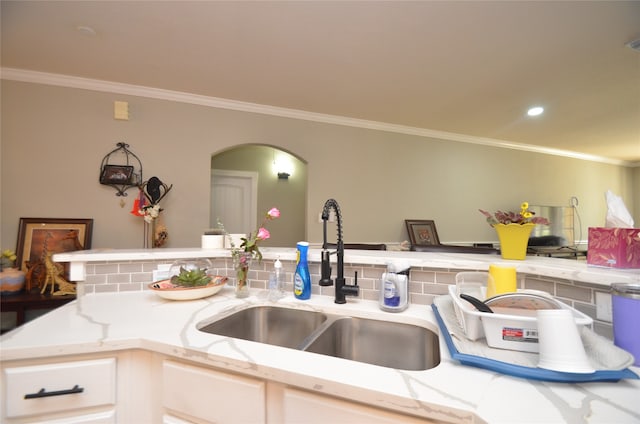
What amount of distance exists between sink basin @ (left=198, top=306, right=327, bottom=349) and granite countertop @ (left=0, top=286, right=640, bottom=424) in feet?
0.46

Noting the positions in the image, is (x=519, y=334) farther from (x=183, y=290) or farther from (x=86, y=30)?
(x=86, y=30)

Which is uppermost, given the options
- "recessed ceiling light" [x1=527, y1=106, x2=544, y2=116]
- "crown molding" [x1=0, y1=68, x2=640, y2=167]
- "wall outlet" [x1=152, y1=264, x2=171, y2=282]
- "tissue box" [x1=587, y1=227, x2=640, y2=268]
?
"recessed ceiling light" [x1=527, y1=106, x2=544, y2=116]

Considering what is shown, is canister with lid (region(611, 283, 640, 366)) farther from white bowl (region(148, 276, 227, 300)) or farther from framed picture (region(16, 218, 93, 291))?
framed picture (region(16, 218, 93, 291))

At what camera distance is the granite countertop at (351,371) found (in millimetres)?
525

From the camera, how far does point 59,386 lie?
0.79 meters

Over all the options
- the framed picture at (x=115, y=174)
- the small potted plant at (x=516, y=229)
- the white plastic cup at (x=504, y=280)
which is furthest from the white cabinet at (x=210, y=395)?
the framed picture at (x=115, y=174)

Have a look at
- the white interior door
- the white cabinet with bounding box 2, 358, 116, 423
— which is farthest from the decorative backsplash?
the white interior door

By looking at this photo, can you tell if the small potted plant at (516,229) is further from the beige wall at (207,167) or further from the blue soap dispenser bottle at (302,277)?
the beige wall at (207,167)

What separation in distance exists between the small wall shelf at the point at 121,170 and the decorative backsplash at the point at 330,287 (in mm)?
1611

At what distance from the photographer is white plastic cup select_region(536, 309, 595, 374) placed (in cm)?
59

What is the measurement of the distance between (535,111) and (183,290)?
4.03 meters

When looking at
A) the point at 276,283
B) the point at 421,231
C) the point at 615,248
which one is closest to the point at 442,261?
the point at 615,248

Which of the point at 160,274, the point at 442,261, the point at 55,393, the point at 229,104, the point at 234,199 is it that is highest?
the point at 229,104

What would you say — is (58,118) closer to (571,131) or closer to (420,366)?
(420,366)
